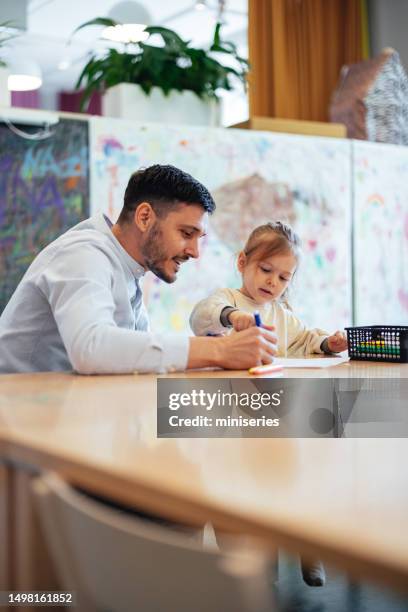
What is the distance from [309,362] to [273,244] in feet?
0.79

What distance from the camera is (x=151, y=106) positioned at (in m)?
2.87

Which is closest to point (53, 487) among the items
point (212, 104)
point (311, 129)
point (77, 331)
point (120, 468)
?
point (120, 468)

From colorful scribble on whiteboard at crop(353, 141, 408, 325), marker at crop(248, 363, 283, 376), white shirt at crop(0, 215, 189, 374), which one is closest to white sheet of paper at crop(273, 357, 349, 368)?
marker at crop(248, 363, 283, 376)

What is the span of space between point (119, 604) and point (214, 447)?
0.66ft

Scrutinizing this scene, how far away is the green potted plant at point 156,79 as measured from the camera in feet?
9.27

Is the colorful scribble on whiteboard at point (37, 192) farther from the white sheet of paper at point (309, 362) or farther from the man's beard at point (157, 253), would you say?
the white sheet of paper at point (309, 362)

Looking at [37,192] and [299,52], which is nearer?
[37,192]

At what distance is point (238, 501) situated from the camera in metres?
0.63

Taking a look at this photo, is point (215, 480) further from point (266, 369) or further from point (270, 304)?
point (270, 304)

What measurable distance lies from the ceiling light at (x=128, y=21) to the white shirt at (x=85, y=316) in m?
1.78

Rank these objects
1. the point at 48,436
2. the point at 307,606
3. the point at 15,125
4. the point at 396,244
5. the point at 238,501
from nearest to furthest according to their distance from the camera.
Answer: the point at 238,501
the point at 48,436
the point at 307,606
the point at 15,125
the point at 396,244

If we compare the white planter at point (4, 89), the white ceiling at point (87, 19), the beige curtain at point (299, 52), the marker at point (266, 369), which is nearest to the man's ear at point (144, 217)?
the marker at point (266, 369)

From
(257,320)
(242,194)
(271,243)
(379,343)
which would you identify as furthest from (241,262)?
(242,194)

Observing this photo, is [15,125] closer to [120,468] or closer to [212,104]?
[212,104]
